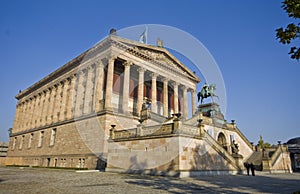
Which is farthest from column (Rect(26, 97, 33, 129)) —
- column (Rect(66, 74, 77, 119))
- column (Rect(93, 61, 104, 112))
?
column (Rect(93, 61, 104, 112))

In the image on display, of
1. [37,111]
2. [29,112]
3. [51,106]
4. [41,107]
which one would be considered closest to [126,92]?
[51,106]

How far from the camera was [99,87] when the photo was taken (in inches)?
1227

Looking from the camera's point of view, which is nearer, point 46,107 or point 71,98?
point 71,98

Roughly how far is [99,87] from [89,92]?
336 cm

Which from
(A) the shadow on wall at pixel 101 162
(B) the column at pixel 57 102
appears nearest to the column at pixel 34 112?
(B) the column at pixel 57 102

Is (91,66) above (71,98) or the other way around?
above

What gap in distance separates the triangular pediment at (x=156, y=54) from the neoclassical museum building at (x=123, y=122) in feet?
0.53

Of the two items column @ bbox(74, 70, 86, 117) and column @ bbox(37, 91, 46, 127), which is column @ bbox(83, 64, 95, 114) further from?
column @ bbox(37, 91, 46, 127)

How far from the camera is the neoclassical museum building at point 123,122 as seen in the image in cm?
1814

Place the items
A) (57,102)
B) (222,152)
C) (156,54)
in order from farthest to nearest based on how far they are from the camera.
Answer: (57,102), (156,54), (222,152)

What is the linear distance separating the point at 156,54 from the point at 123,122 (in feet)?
49.7

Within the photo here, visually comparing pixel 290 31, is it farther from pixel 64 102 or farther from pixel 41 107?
pixel 41 107

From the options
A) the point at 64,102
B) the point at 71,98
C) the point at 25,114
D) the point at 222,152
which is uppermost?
the point at 71,98

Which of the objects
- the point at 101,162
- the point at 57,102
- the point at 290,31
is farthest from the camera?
the point at 57,102
